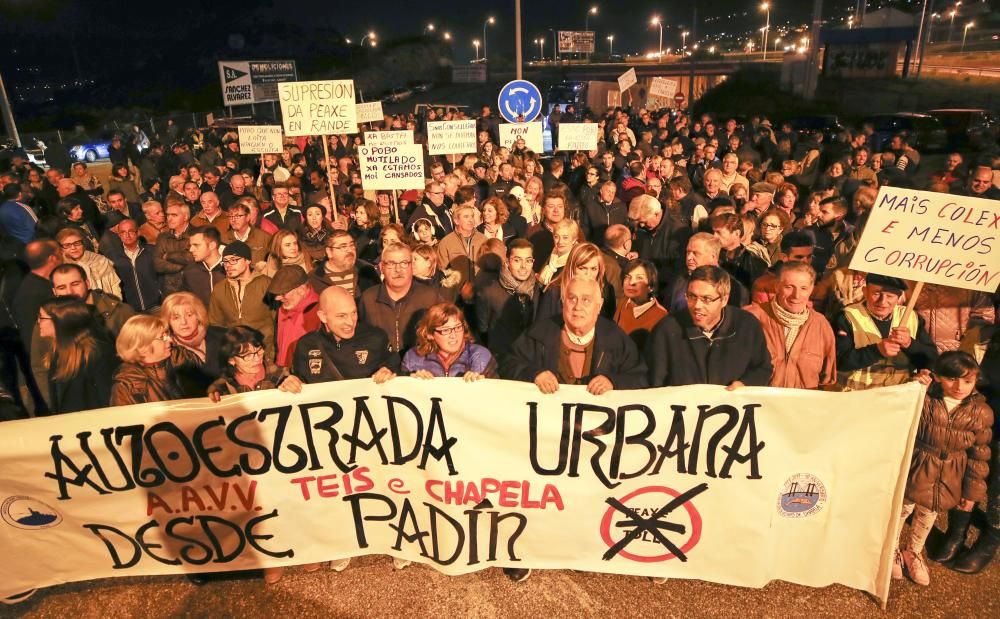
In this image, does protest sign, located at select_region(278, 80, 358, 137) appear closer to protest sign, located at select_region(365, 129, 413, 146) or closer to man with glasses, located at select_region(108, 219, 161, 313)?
protest sign, located at select_region(365, 129, 413, 146)

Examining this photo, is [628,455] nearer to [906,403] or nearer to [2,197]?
[906,403]

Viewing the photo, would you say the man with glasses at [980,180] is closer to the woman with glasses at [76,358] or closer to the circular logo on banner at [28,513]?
the woman with glasses at [76,358]

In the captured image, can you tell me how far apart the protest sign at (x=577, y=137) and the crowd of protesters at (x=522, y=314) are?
12.8ft

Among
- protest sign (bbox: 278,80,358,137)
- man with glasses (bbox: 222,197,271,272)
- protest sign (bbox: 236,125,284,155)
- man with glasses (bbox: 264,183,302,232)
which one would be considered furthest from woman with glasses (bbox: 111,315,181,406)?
protest sign (bbox: 236,125,284,155)

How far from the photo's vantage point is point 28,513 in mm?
3508

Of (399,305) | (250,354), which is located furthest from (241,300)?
(250,354)

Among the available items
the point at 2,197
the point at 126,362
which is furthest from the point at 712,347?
the point at 2,197

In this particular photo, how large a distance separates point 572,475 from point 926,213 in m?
2.45

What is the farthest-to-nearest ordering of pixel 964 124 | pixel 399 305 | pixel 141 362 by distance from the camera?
pixel 964 124, pixel 399 305, pixel 141 362

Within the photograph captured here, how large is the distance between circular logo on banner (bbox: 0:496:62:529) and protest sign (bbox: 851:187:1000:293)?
4796 mm

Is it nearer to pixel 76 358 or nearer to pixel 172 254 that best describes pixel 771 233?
pixel 76 358

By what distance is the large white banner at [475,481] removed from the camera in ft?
10.9

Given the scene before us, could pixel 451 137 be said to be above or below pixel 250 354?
above

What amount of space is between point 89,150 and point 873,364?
2995 cm
